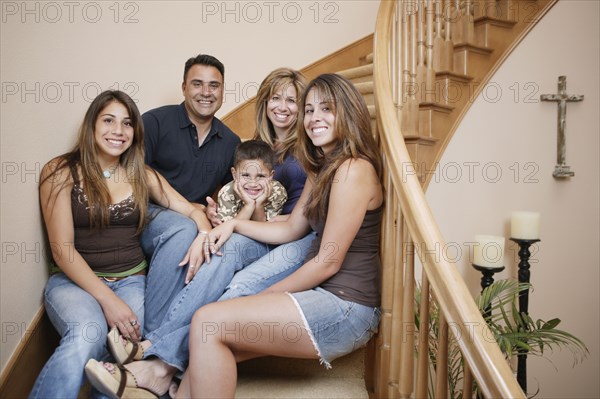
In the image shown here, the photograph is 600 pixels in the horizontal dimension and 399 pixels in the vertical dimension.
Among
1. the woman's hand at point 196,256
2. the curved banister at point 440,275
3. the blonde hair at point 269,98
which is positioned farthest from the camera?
the blonde hair at point 269,98

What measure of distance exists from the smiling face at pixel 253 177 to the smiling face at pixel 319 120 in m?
0.35

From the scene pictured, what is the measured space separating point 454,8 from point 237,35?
1.45 meters

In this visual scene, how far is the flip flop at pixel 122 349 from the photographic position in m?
1.50

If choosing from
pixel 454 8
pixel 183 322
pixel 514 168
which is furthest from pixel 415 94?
pixel 183 322

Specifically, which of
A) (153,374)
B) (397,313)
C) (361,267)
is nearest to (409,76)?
(361,267)

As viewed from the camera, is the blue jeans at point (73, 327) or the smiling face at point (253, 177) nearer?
the blue jeans at point (73, 327)

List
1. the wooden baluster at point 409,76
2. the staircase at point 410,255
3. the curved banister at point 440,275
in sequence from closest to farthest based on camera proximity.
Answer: the curved banister at point 440,275, the staircase at point 410,255, the wooden baluster at point 409,76

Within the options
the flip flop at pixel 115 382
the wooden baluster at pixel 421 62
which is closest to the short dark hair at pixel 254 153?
the flip flop at pixel 115 382

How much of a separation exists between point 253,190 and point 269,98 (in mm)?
521

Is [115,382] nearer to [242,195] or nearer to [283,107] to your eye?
[242,195]

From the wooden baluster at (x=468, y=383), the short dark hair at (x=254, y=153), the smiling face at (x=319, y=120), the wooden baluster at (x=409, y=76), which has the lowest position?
the wooden baluster at (x=468, y=383)

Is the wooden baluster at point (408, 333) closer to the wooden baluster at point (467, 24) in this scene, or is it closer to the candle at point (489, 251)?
the candle at point (489, 251)

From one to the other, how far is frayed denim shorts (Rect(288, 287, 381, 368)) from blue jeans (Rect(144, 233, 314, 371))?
Result: 0.19 meters

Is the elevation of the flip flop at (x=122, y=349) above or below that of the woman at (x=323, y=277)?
below
